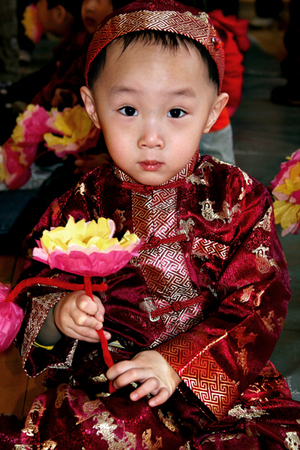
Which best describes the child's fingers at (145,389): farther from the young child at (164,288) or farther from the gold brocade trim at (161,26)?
the gold brocade trim at (161,26)

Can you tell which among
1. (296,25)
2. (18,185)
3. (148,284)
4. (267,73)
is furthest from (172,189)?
(267,73)

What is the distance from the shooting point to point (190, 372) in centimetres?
85

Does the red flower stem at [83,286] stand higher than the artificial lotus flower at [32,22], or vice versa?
the red flower stem at [83,286]

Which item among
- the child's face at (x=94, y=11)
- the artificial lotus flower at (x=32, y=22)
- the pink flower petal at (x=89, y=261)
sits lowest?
the artificial lotus flower at (x=32, y=22)

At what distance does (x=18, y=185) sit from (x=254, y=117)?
1.93 meters

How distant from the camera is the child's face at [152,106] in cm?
83

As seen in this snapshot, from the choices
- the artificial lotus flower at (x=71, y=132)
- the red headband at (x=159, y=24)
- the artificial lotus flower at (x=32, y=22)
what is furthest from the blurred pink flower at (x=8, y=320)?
the artificial lotus flower at (x=32, y=22)

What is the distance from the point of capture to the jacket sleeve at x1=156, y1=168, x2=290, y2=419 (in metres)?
0.85

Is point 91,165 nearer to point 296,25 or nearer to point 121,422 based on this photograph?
point 121,422

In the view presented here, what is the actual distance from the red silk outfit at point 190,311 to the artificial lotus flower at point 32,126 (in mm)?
749

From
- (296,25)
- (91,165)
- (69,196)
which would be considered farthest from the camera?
(296,25)

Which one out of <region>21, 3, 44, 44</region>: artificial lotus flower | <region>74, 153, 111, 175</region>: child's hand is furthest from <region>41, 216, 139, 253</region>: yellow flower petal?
<region>21, 3, 44, 44</region>: artificial lotus flower

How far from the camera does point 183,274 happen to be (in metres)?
0.95

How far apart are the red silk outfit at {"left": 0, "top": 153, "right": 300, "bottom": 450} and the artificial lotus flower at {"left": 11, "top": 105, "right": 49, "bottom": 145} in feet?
2.46
